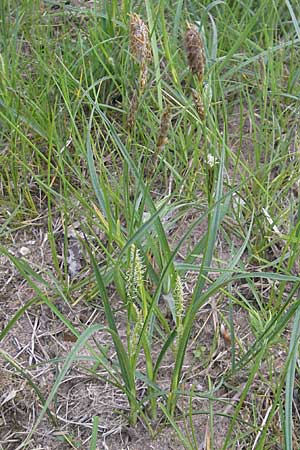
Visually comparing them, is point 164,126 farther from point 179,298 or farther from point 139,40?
point 179,298

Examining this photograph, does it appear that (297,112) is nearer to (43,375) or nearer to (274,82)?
(274,82)

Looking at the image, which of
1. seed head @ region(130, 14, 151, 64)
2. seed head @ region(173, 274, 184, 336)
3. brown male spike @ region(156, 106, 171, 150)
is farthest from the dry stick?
seed head @ region(173, 274, 184, 336)

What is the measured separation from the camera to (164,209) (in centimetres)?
158

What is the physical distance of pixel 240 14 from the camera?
2.26 m

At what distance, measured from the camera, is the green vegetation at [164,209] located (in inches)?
52.0

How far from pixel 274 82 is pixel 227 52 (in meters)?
0.24

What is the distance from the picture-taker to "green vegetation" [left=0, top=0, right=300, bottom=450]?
132 centimetres

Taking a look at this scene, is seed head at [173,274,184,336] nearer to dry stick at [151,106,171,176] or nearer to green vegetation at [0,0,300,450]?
green vegetation at [0,0,300,450]

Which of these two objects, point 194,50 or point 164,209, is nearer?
point 194,50

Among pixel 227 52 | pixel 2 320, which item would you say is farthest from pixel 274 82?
pixel 2 320

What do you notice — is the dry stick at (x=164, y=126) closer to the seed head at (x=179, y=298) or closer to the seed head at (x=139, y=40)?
the seed head at (x=139, y=40)

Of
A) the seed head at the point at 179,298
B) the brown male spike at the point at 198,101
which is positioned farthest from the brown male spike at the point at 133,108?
the seed head at the point at 179,298

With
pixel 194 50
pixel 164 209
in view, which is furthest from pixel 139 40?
pixel 164 209

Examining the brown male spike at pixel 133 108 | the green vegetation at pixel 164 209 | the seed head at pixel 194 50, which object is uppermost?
the seed head at pixel 194 50
